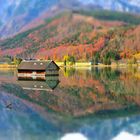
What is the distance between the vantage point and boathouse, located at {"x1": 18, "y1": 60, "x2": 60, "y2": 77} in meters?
43.8

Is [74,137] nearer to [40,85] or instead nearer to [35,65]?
[40,85]

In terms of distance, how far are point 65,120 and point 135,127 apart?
9.87ft

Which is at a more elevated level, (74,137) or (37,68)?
(37,68)

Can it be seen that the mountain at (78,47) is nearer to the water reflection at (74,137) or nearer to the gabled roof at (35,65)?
the gabled roof at (35,65)

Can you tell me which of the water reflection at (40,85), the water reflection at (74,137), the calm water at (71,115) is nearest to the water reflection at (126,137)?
the calm water at (71,115)

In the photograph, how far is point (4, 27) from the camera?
58.2 m

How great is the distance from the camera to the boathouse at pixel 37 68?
1722 inches

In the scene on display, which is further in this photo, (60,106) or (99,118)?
(60,106)

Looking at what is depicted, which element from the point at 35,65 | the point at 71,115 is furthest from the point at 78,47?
the point at 71,115

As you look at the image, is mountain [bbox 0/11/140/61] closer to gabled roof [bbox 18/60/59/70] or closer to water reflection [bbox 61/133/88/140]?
gabled roof [bbox 18/60/59/70]

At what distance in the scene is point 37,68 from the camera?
144ft

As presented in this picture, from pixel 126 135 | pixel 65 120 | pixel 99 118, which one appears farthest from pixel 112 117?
pixel 126 135

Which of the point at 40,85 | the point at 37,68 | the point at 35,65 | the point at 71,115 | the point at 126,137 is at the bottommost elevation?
the point at 126,137

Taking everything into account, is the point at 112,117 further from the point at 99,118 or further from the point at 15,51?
the point at 15,51
